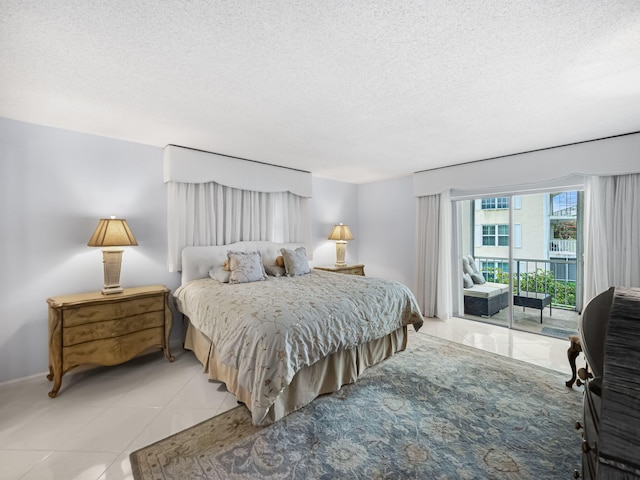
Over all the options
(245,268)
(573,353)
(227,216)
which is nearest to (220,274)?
(245,268)

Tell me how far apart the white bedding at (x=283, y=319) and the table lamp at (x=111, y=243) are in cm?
66

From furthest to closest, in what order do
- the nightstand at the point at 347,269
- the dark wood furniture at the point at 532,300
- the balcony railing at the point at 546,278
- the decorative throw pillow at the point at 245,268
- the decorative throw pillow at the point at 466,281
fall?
the nightstand at the point at 347,269 < the decorative throw pillow at the point at 466,281 < the dark wood furniture at the point at 532,300 < the balcony railing at the point at 546,278 < the decorative throw pillow at the point at 245,268

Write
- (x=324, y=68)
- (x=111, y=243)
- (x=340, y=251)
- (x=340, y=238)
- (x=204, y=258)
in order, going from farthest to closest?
(x=340, y=251), (x=340, y=238), (x=204, y=258), (x=111, y=243), (x=324, y=68)

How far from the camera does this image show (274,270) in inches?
146

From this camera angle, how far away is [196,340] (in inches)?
116

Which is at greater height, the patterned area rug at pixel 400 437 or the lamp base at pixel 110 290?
the lamp base at pixel 110 290

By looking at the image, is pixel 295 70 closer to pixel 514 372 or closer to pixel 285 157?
pixel 285 157

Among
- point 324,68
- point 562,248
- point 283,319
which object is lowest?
point 283,319

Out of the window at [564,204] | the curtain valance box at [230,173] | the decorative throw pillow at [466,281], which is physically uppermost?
the curtain valance box at [230,173]

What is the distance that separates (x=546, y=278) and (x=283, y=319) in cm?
411

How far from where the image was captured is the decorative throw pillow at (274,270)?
3.70 metres

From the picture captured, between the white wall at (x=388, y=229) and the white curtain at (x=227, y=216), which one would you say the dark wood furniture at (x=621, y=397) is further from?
the white wall at (x=388, y=229)

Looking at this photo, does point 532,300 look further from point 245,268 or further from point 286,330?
point 245,268

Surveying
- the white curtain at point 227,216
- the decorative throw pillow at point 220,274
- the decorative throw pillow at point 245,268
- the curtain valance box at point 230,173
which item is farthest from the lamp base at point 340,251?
the decorative throw pillow at point 220,274
